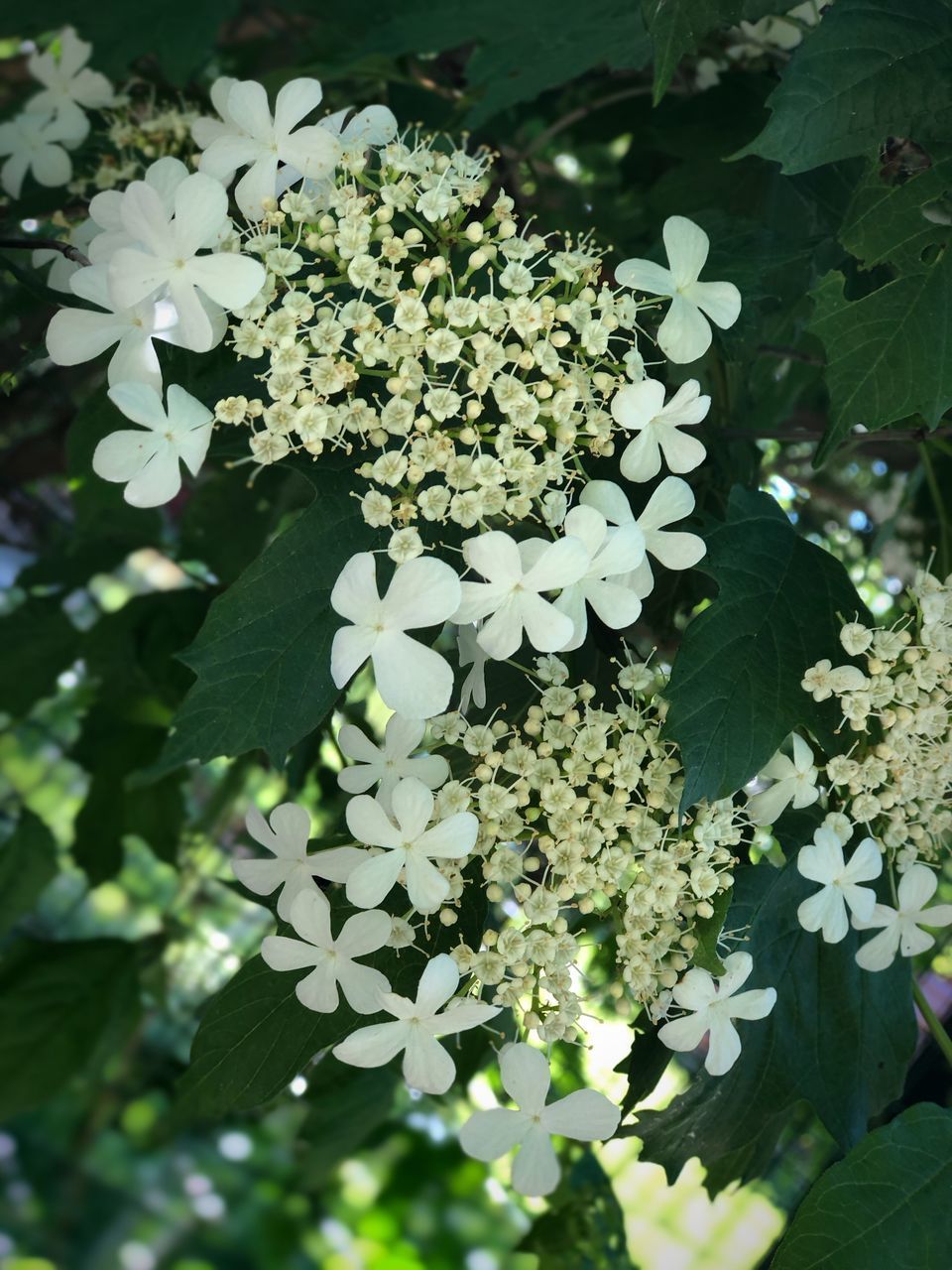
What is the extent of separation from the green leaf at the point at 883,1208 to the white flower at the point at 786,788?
0.49 ft

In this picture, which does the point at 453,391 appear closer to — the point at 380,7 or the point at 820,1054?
the point at 820,1054

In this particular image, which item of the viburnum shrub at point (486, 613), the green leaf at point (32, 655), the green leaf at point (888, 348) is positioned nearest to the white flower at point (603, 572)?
the viburnum shrub at point (486, 613)

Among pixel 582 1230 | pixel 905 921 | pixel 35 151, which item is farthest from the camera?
pixel 582 1230

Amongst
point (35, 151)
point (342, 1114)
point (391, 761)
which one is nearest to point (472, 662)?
point (391, 761)

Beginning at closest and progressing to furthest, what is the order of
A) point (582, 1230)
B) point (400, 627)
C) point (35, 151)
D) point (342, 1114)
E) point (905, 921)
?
point (400, 627) < point (905, 921) < point (35, 151) < point (582, 1230) < point (342, 1114)

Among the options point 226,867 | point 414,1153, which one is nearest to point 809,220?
point 226,867

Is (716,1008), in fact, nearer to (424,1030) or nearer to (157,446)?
(424,1030)

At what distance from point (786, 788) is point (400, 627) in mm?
186

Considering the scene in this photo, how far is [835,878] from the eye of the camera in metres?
0.51

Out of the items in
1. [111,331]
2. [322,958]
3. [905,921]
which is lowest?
[905,921]

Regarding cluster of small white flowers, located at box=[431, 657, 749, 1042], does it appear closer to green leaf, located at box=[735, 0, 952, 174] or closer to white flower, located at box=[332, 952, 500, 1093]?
white flower, located at box=[332, 952, 500, 1093]

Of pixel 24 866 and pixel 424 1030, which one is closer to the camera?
pixel 424 1030

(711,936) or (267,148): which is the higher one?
(267,148)

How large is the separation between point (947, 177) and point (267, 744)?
0.36 metres
